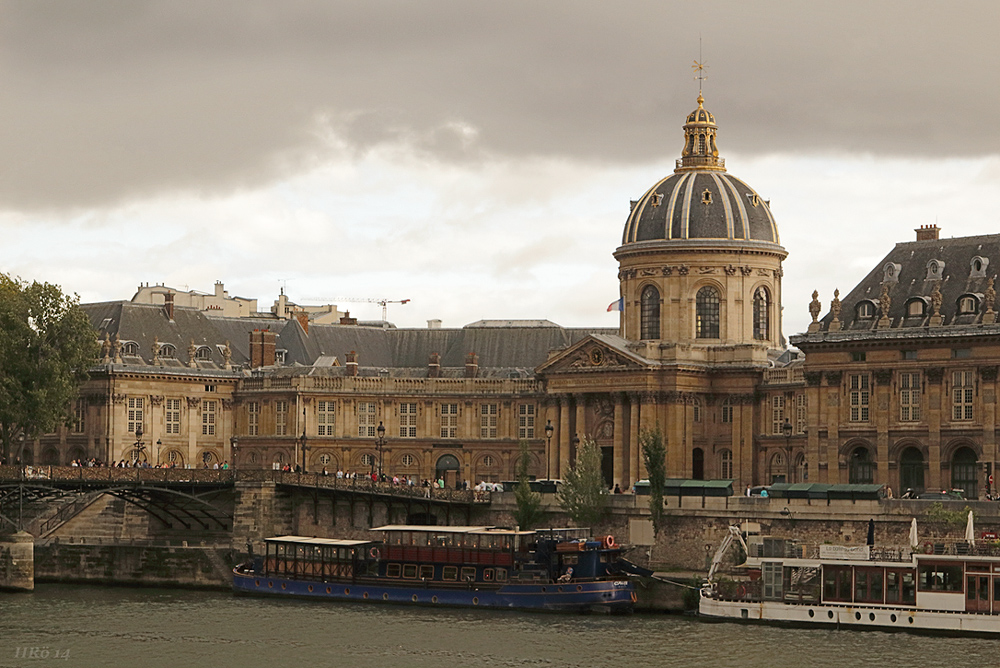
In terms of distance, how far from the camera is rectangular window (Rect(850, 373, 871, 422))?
118 m

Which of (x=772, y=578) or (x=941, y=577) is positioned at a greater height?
(x=941, y=577)

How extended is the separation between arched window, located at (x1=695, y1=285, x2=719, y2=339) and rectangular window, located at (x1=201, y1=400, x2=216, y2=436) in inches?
1515

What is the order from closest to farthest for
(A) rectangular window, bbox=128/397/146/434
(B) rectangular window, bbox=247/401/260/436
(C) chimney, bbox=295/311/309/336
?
(A) rectangular window, bbox=128/397/146/434
(B) rectangular window, bbox=247/401/260/436
(C) chimney, bbox=295/311/309/336

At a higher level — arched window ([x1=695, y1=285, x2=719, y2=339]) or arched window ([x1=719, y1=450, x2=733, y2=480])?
arched window ([x1=695, y1=285, x2=719, y2=339])

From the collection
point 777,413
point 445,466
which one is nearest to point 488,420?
point 445,466

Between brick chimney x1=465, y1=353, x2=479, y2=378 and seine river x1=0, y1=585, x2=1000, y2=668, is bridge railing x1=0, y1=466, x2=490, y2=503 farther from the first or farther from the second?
brick chimney x1=465, y1=353, x2=479, y2=378

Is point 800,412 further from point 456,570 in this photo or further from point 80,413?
point 80,413

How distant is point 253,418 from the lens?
159 metres

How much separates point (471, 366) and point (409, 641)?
230 feet

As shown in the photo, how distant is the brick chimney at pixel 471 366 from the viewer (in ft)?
516

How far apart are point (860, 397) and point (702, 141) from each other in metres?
30.9

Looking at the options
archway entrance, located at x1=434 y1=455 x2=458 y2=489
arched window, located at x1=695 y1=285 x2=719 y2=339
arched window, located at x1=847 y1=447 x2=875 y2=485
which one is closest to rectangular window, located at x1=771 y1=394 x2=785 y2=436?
arched window, located at x1=695 y1=285 x2=719 y2=339

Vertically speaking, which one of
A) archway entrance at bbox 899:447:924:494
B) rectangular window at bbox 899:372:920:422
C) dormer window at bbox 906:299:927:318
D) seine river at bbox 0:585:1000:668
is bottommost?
seine river at bbox 0:585:1000:668

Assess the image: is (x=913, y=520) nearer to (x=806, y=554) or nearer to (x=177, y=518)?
(x=806, y=554)
